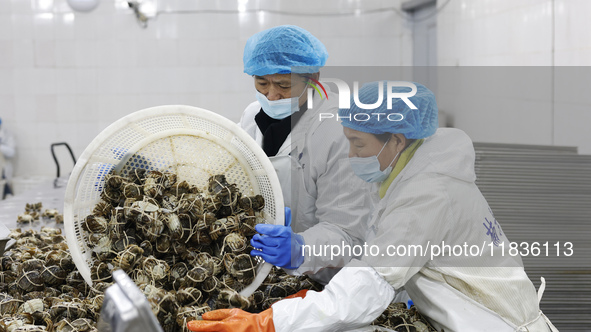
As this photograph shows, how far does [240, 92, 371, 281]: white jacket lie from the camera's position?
74.2 inches

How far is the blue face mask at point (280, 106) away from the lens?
2133 millimetres

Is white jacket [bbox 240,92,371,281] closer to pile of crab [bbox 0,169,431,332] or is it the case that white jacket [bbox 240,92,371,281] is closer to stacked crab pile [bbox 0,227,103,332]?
pile of crab [bbox 0,169,431,332]

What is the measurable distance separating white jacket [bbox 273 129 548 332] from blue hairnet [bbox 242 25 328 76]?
777 mm

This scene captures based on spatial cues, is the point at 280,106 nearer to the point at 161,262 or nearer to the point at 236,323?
the point at 161,262

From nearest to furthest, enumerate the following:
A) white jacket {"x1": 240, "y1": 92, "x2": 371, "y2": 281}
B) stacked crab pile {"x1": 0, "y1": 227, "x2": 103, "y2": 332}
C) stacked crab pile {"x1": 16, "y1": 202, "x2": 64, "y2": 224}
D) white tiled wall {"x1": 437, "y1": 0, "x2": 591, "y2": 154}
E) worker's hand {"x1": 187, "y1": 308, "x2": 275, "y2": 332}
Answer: worker's hand {"x1": 187, "y1": 308, "x2": 275, "y2": 332} → stacked crab pile {"x1": 0, "y1": 227, "x2": 103, "y2": 332} → white jacket {"x1": 240, "y1": 92, "x2": 371, "y2": 281} → white tiled wall {"x1": 437, "y1": 0, "x2": 591, "y2": 154} → stacked crab pile {"x1": 16, "y1": 202, "x2": 64, "y2": 224}

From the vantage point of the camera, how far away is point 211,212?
178 cm

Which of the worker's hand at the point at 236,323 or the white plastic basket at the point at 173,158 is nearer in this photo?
the worker's hand at the point at 236,323

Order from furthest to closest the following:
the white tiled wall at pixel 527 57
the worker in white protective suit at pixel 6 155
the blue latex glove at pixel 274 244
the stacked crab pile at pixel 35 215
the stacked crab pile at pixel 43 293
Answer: the worker in white protective suit at pixel 6 155
the stacked crab pile at pixel 35 215
the white tiled wall at pixel 527 57
the blue latex glove at pixel 274 244
the stacked crab pile at pixel 43 293

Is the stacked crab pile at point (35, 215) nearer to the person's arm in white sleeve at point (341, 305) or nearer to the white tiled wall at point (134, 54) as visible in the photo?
the person's arm in white sleeve at point (341, 305)

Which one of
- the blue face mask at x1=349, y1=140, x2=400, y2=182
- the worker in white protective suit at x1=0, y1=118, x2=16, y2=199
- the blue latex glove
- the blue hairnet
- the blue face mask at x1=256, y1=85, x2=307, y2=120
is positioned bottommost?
the worker in white protective suit at x1=0, y1=118, x2=16, y2=199

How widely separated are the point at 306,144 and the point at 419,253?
80cm

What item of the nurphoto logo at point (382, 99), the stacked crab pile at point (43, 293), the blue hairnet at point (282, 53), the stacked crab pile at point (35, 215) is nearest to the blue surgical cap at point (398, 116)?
the nurphoto logo at point (382, 99)

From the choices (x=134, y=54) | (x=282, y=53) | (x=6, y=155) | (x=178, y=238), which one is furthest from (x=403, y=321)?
(x=6, y=155)

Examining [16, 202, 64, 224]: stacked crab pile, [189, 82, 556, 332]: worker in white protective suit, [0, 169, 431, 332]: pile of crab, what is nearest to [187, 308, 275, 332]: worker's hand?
[189, 82, 556, 332]: worker in white protective suit
